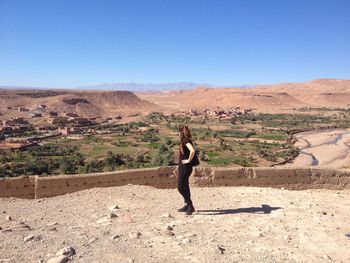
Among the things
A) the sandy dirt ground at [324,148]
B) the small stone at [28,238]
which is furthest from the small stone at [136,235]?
the sandy dirt ground at [324,148]

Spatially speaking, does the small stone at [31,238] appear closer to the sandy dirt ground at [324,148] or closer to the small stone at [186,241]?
the small stone at [186,241]

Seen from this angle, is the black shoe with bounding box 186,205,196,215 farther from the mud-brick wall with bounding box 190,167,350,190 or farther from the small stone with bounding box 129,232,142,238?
the mud-brick wall with bounding box 190,167,350,190

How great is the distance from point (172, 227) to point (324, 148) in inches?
1877

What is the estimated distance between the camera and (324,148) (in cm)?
5031

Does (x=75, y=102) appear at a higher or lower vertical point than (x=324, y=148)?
higher

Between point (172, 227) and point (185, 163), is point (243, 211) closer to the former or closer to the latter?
point (185, 163)

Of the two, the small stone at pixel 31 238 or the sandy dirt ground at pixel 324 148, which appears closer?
the small stone at pixel 31 238

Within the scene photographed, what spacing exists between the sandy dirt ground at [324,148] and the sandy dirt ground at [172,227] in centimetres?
2743

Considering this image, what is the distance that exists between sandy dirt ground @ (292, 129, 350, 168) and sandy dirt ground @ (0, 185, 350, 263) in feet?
90.0

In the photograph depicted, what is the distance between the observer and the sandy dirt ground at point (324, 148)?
40487mm

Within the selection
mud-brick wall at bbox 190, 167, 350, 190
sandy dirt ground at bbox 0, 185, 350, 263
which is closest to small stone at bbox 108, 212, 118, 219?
sandy dirt ground at bbox 0, 185, 350, 263

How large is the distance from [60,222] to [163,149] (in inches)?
1487

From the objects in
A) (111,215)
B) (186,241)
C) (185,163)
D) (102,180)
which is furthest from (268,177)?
(186,241)

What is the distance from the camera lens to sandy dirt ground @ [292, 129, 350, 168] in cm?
4049
